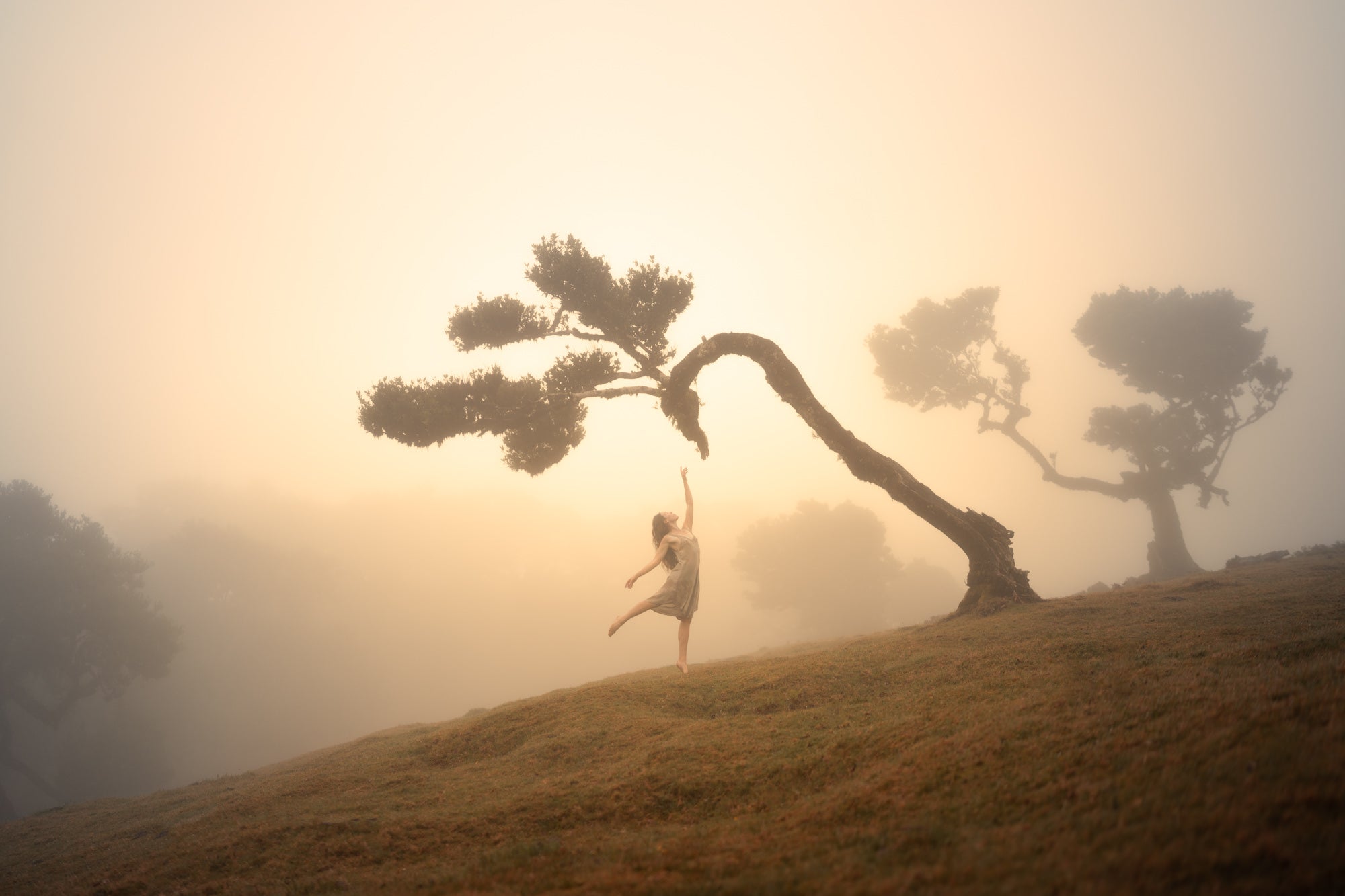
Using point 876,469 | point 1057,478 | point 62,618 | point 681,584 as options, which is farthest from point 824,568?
point 62,618

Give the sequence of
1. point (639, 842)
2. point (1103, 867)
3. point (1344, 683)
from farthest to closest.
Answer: point (639, 842) → point (1344, 683) → point (1103, 867)

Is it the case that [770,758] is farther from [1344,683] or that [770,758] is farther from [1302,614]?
[1302,614]

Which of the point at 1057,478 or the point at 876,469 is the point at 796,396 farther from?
the point at 1057,478

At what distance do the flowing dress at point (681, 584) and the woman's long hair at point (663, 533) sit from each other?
0.09 metres

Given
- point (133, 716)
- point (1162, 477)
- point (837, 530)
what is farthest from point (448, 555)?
point (1162, 477)

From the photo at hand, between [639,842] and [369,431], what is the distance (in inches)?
517

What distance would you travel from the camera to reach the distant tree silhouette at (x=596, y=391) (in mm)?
13227

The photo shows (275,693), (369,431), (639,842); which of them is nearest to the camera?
(639,842)

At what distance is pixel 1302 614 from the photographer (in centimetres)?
690

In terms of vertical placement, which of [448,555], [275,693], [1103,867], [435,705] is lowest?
[435,705]

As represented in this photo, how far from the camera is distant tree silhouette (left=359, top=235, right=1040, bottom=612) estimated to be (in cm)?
1323

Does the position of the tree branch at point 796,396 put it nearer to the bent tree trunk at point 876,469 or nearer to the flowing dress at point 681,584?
the bent tree trunk at point 876,469

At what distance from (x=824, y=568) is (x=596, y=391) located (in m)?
44.0

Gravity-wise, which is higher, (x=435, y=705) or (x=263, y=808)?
(x=263, y=808)
